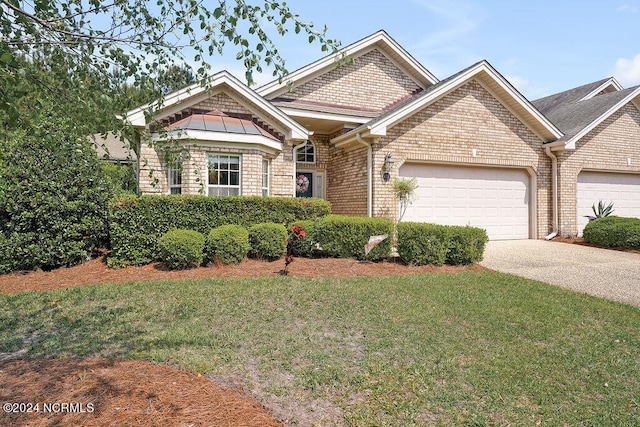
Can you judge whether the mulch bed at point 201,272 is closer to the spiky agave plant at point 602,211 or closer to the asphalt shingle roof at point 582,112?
the spiky agave plant at point 602,211

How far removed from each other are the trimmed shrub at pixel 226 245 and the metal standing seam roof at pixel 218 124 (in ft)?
12.4

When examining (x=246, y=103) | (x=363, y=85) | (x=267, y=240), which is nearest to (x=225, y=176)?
(x=246, y=103)

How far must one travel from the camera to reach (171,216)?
8742 mm

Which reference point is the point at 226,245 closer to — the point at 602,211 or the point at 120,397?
the point at 120,397

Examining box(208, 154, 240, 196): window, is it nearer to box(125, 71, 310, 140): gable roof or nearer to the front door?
box(125, 71, 310, 140): gable roof

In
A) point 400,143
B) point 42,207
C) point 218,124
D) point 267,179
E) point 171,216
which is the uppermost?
point 218,124

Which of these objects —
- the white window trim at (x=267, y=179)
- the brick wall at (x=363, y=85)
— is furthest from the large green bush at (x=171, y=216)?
the brick wall at (x=363, y=85)

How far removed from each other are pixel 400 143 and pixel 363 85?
4244 mm

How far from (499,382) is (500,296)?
3.15m

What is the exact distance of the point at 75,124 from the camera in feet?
10.0

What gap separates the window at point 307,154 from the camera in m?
15.3

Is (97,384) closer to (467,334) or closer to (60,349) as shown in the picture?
(60,349)

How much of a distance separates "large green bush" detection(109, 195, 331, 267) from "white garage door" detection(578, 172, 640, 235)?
1151cm

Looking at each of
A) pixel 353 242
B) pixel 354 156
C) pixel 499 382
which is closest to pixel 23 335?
pixel 499 382
